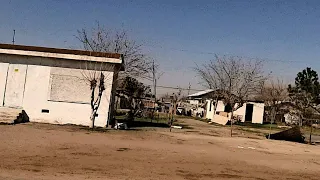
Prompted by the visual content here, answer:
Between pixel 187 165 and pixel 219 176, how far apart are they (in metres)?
1.46

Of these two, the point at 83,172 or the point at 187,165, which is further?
the point at 187,165

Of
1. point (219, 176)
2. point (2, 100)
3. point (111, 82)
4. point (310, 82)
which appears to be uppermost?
point (310, 82)

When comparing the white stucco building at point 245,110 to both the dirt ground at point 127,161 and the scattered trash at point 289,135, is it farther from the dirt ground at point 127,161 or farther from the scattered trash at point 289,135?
the dirt ground at point 127,161

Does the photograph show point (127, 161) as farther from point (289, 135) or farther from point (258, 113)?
point (258, 113)

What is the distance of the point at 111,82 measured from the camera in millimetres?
23266

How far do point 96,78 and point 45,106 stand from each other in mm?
3573

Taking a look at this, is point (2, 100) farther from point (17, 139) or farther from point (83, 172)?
point (83, 172)

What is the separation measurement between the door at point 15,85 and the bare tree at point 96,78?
12.4 ft

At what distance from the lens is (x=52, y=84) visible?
2297 cm

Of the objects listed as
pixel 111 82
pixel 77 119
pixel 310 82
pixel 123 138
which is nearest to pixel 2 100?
pixel 77 119

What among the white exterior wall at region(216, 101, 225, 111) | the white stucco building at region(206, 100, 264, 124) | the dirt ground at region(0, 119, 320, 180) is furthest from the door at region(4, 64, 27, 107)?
the white exterior wall at region(216, 101, 225, 111)

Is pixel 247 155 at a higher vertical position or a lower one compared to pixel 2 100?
lower

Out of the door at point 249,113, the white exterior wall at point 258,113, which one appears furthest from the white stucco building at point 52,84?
the door at point 249,113

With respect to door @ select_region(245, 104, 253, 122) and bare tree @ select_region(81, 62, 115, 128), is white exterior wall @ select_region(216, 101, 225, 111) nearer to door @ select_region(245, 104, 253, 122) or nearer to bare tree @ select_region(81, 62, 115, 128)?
door @ select_region(245, 104, 253, 122)
